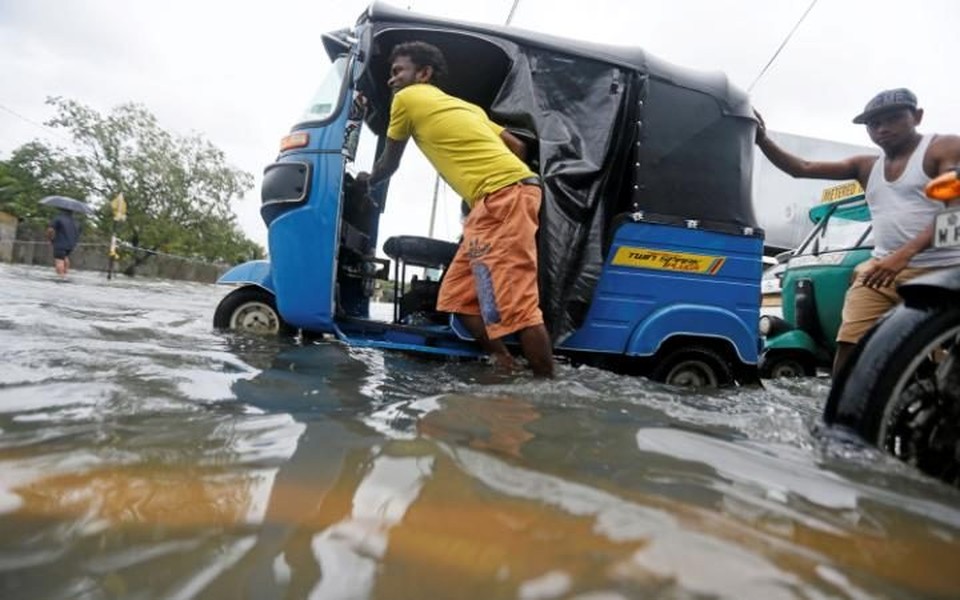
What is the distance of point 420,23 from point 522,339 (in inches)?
74.6

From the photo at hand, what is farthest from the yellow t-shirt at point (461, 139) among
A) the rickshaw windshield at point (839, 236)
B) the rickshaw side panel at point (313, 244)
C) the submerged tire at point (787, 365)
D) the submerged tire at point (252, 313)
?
the rickshaw windshield at point (839, 236)

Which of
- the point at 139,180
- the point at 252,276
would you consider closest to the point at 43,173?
the point at 139,180

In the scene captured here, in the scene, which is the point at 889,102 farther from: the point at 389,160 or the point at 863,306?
the point at 389,160

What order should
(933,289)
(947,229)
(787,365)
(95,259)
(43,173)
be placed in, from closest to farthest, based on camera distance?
(933,289), (947,229), (787,365), (95,259), (43,173)

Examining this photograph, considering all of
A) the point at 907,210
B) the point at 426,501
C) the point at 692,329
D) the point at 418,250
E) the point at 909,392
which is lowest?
the point at 426,501

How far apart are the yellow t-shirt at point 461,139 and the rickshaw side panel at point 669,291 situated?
803 mm

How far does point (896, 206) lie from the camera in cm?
259

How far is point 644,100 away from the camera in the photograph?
10.1 ft

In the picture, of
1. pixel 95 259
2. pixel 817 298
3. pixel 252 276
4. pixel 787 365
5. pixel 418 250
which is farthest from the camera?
pixel 95 259

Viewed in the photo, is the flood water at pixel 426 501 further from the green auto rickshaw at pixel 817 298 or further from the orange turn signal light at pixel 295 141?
the green auto rickshaw at pixel 817 298

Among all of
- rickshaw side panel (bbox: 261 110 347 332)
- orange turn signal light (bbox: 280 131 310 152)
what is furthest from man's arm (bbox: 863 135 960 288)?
orange turn signal light (bbox: 280 131 310 152)

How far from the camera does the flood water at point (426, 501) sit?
0.65 m

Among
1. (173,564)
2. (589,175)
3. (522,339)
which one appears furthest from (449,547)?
(589,175)

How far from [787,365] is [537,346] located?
3.32 m
